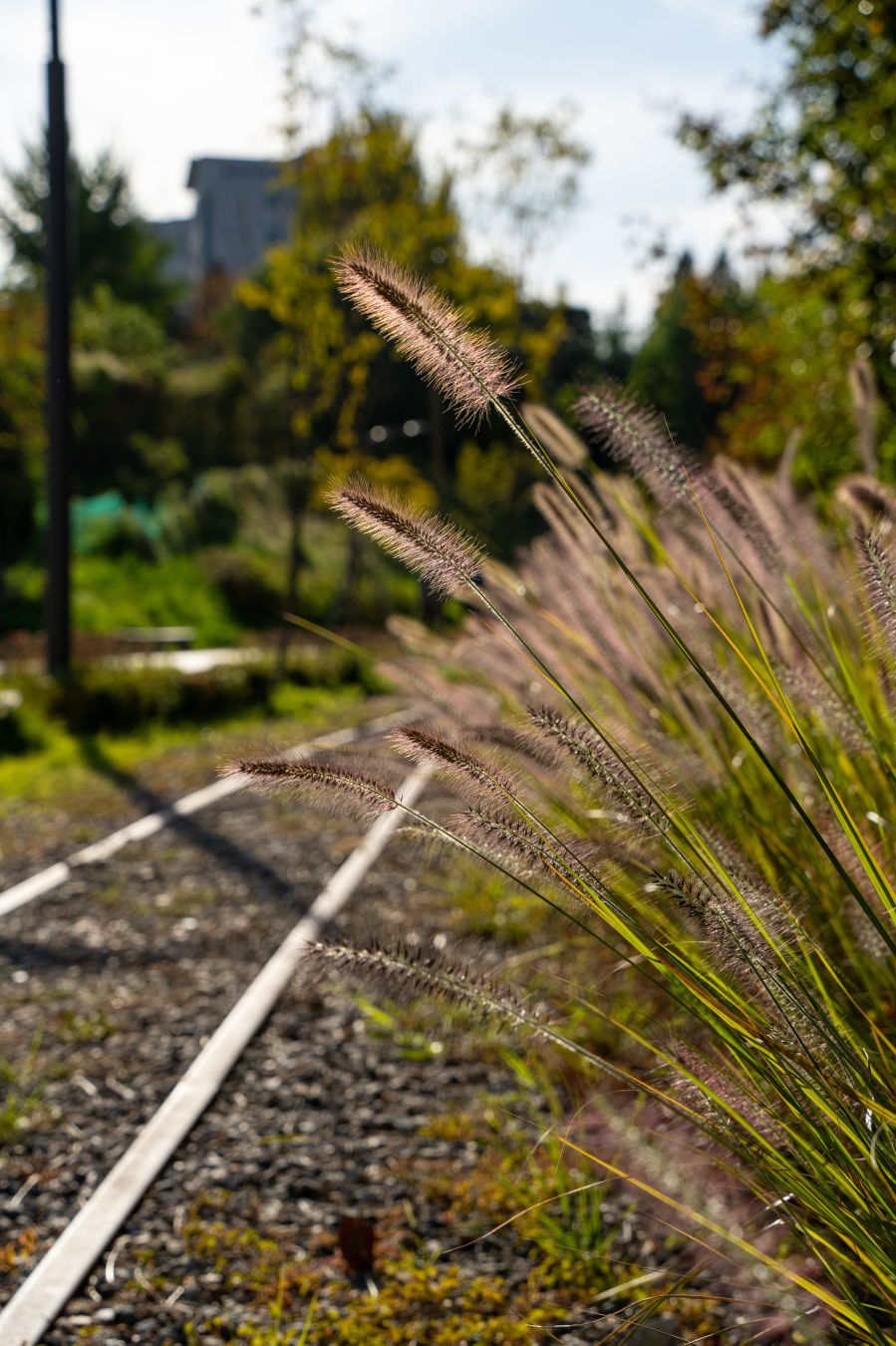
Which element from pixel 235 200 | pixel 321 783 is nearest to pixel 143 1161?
pixel 321 783

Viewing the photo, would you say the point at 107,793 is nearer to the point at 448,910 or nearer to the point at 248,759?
the point at 448,910

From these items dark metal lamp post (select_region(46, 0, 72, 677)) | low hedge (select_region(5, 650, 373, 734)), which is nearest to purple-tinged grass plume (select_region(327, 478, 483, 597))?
low hedge (select_region(5, 650, 373, 734))

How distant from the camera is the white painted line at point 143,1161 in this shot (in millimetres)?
1461

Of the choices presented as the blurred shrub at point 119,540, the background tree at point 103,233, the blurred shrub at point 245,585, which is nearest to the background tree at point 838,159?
the blurred shrub at point 245,585

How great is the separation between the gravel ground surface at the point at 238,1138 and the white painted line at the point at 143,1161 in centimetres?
3

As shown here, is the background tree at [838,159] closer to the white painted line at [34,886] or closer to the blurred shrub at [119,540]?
the white painted line at [34,886]

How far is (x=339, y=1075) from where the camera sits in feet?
7.44

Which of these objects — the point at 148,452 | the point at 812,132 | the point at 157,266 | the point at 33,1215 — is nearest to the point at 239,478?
the point at 148,452

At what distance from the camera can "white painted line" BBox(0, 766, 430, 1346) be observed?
57.5 inches

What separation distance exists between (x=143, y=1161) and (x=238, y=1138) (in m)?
0.21

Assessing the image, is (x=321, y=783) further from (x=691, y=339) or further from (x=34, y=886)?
(x=691, y=339)

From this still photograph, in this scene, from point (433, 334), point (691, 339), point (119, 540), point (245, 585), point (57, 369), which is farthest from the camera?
point (119, 540)

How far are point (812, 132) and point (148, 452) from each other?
16.9 meters

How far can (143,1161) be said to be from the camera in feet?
6.04
